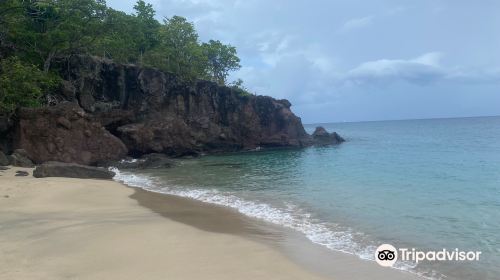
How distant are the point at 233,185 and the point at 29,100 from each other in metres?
15.9

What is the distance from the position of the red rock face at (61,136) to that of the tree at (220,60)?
86.9 ft

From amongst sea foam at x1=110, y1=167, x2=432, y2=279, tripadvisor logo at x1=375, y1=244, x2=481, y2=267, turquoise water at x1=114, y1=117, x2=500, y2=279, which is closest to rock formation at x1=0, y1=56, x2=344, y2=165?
turquoise water at x1=114, y1=117, x2=500, y2=279

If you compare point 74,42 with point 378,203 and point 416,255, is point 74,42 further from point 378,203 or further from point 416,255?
point 416,255

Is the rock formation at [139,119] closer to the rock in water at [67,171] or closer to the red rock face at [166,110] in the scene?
the red rock face at [166,110]

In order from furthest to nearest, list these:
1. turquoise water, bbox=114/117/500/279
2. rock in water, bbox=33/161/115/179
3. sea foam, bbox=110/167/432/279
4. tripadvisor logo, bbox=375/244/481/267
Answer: rock in water, bbox=33/161/115/179 < turquoise water, bbox=114/117/500/279 < sea foam, bbox=110/167/432/279 < tripadvisor logo, bbox=375/244/481/267

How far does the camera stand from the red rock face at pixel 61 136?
25.2 m

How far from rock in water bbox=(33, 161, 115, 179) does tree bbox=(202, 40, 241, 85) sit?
3398 cm

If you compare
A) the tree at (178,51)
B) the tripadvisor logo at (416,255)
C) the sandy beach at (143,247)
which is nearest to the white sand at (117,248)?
the sandy beach at (143,247)

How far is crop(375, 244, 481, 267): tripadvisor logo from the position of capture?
7.70 meters

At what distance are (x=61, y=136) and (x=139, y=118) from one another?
12.0 metres

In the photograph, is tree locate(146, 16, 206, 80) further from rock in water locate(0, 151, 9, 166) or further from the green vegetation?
rock in water locate(0, 151, 9, 166)

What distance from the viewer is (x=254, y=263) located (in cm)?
710

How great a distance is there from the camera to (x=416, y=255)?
316 inches

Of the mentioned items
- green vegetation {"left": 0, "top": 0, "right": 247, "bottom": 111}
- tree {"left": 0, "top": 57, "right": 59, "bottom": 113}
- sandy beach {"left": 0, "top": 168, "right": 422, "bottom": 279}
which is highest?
green vegetation {"left": 0, "top": 0, "right": 247, "bottom": 111}
